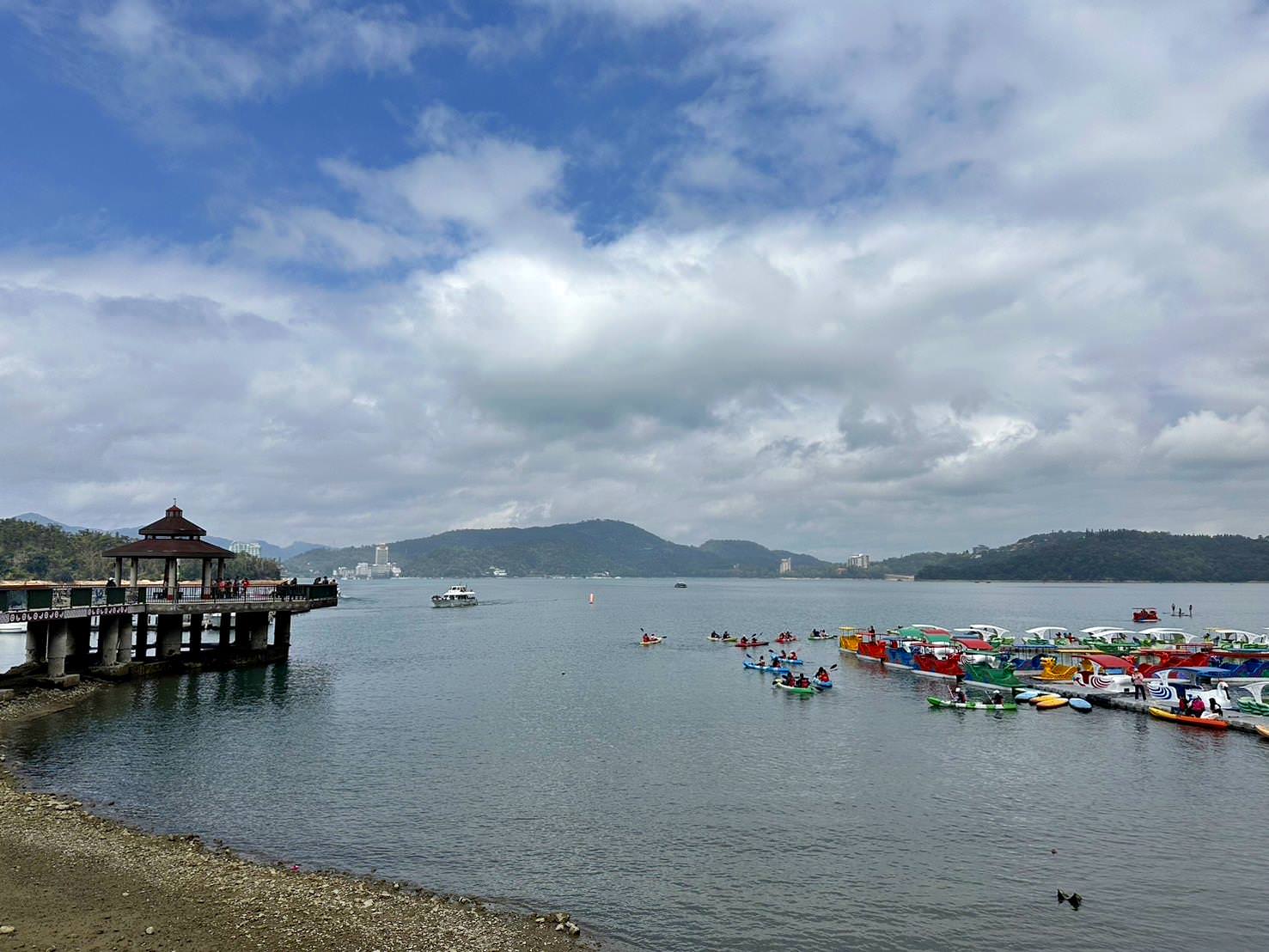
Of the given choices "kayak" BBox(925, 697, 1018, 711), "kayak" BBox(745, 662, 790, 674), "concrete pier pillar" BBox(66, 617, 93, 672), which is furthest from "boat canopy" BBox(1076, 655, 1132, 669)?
"concrete pier pillar" BBox(66, 617, 93, 672)

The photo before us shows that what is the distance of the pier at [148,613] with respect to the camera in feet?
142

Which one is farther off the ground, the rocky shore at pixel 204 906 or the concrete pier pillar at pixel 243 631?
the concrete pier pillar at pixel 243 631

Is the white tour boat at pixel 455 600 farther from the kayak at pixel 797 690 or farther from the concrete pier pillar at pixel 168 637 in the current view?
the kayak at pixel 797 690

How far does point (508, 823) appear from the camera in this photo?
80.8 feet

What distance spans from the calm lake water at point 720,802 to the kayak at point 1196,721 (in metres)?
1.07

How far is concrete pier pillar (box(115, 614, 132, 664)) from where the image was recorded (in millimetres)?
49562

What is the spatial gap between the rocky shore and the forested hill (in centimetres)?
11172

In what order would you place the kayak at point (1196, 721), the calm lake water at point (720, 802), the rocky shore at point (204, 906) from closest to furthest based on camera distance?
the rocky shore at point (204, 906)
the calm lake water at point (720, 802)
the kayak at point (1196, 721)

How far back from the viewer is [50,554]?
129875 millimetres

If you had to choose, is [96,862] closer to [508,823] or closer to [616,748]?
[508,823]

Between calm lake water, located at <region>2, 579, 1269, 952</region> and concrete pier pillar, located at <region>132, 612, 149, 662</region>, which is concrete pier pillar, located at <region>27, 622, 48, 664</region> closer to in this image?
calm lake water, located at <region>2, 579, 1269, 952</region>

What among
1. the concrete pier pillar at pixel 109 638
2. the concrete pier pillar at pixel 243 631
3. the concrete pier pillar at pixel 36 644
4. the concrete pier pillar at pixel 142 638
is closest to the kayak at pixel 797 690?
the concrete pier pillar at pixel 243 631

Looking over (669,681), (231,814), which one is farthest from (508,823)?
(669,681)

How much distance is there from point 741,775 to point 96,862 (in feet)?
68.4
